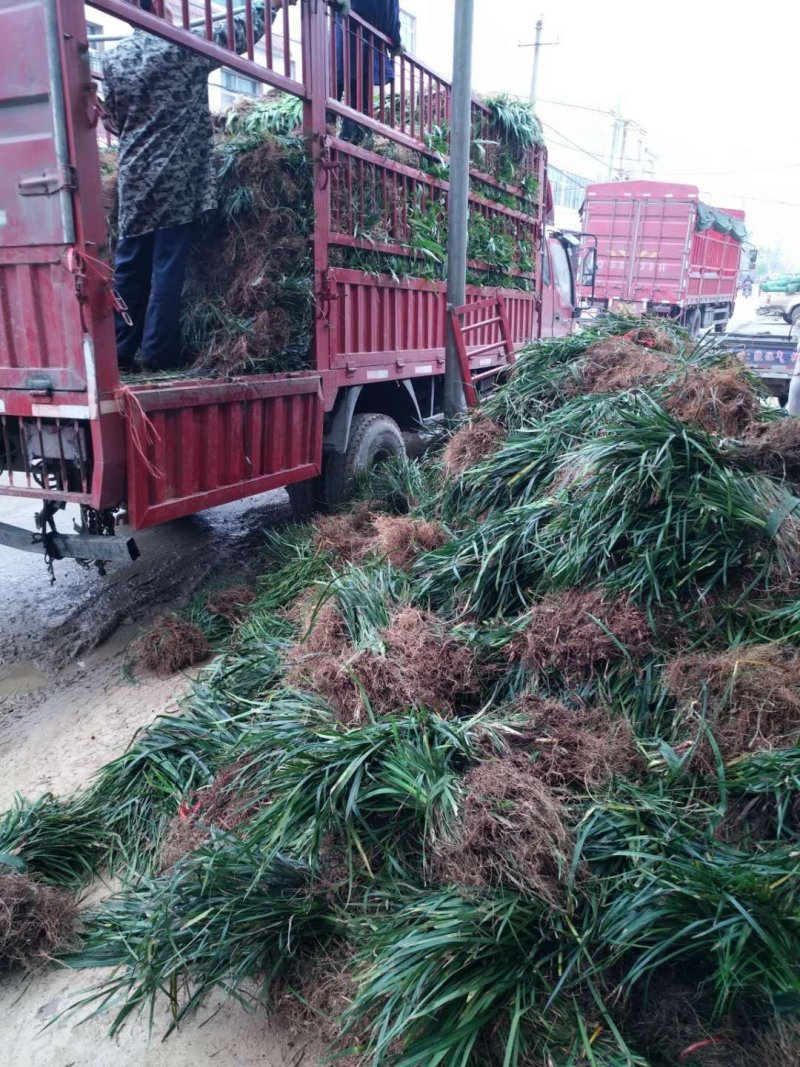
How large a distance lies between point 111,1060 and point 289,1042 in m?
0.48

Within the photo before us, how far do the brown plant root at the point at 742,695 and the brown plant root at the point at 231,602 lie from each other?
2636 mm

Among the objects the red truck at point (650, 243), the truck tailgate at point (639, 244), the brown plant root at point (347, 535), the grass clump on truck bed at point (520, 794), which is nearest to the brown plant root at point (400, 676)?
the grass clump on truck bed at point (520, 794)

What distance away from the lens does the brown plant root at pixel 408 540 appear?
392cm

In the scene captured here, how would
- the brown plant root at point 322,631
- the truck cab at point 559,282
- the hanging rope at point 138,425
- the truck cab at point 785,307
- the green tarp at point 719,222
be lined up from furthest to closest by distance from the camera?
the truck cab at point 785,307 < the green tarp at point 719,222 < the truck cab at point 559,282 < the hanging rope at point 138,425 < the brown plant root at point 322,631

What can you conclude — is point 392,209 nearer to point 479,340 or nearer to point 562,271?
point 479,340

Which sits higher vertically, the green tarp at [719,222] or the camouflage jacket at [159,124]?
the green tarp at [719,222]

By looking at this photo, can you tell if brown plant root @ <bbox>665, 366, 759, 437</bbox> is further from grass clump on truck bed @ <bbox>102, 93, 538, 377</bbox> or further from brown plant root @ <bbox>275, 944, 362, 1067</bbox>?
brown plant root @ <bbox>275, 944, 362, 1067</bbox>

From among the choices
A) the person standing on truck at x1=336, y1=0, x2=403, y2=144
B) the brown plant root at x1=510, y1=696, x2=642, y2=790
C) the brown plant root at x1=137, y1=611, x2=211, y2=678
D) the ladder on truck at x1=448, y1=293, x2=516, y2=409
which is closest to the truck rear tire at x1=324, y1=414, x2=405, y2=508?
the ladder on truck at x1=448, y1=293, x2=516, y2=409

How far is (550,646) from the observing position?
2826 millimetres

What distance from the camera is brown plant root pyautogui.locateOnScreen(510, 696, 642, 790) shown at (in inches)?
92.1

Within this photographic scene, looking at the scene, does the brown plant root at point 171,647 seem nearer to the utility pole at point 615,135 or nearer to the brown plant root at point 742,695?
the brown plant root at point 742,695

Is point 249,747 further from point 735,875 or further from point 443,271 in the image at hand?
point 443,271

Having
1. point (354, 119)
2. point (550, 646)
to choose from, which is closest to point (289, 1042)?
point (550, 646)

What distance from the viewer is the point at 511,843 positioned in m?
2.04
